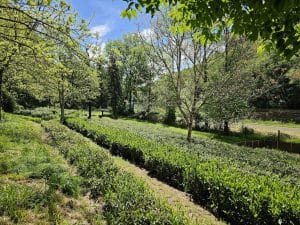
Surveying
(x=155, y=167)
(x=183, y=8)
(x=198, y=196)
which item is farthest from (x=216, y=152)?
(x=183, y=8)

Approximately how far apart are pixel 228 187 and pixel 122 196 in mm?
2908

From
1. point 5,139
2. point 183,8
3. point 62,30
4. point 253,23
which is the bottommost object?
point 5,139

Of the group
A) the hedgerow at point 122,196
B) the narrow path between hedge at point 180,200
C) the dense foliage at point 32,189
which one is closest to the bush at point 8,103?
the dense foliage at point 32,189

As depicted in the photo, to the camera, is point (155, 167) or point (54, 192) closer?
point (54, 192)

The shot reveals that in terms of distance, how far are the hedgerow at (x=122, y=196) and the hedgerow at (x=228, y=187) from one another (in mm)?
2006

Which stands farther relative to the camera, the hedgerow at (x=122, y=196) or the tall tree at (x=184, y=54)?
the tall tree at (x=184, y=54)

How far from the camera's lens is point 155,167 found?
11.7 m

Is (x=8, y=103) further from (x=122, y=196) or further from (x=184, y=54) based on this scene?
(x=122, y=196)

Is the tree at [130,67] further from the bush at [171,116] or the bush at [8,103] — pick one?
the bush at [8,103]

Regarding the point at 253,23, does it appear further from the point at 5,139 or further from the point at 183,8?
the point at 5,139

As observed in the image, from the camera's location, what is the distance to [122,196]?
6391 millimetres

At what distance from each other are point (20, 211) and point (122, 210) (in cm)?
202

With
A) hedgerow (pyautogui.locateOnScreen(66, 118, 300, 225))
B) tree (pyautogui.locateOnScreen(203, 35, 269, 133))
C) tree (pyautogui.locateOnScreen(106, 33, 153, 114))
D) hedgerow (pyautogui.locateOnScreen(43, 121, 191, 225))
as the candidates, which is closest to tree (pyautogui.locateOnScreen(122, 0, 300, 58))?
hedgerow (pyautogui.locateOnScreen(43, 121, 191, 225))

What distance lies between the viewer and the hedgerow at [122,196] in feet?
17.8
